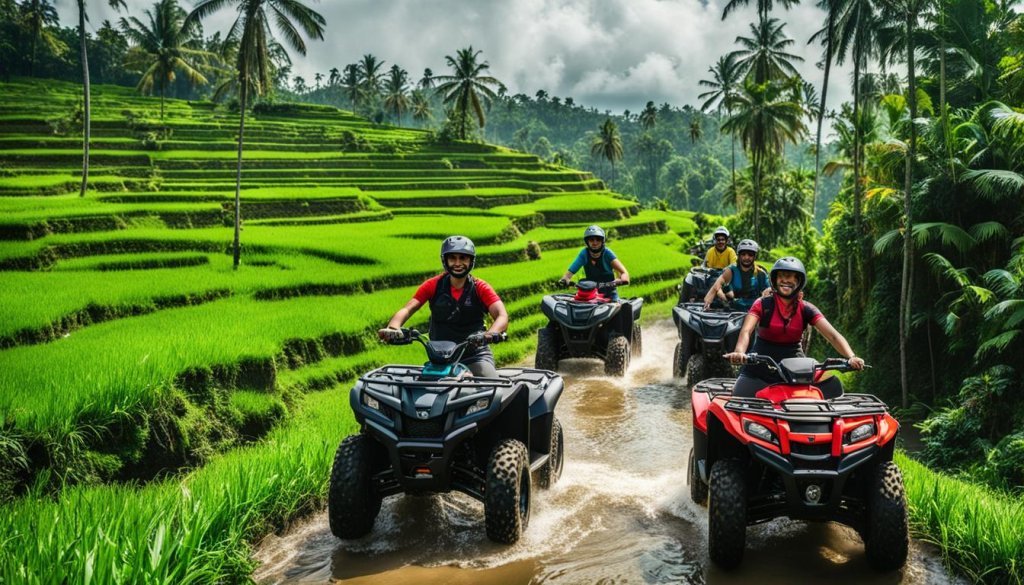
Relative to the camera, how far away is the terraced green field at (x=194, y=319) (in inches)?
201

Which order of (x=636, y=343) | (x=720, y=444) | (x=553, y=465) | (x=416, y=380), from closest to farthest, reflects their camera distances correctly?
(x=720, y=444) → (x=416, y=380) → (x=553, y=465) → (x=636, y=343)

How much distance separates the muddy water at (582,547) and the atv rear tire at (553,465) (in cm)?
10

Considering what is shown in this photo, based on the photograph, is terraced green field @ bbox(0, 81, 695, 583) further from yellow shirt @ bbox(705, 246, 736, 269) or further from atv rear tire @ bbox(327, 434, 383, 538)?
yellow shirt @ bbox(705, 246, 736, 269)

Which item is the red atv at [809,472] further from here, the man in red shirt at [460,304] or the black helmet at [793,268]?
the man in red shirt at [460,304]

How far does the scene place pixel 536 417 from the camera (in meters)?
6.33

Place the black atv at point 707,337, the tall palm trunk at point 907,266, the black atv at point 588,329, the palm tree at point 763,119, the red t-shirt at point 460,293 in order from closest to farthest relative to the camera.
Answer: the red t-shirt at point 460,293
the black atv at point 707,337
the black atv at point 588,329
the tall palm trunk at point 907,266
the palm tree at point 763,119

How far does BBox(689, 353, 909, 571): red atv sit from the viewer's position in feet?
15.5

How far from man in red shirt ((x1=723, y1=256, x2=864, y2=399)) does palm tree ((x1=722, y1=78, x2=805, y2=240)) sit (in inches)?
1089

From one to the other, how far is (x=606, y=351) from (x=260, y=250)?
11487 mm

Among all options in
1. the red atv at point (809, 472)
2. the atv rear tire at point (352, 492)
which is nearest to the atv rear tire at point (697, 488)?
the red atv at point (809, 472)

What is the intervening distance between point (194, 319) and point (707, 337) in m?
8.40

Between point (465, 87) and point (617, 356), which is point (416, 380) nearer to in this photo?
point (617, 356)

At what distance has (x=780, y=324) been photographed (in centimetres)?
609

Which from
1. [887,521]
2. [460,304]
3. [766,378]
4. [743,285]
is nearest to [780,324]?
[766,378]
